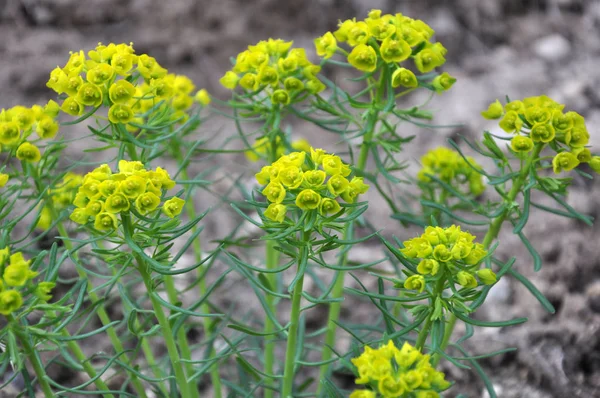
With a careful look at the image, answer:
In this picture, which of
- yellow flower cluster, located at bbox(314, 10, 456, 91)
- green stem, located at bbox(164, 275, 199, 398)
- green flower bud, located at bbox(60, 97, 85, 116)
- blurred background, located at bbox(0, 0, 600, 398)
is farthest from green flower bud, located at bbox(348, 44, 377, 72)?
blurred background, located at bbox(0, 0, 600, 398)

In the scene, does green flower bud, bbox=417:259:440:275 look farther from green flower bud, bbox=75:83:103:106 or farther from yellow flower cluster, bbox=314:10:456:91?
green flower bud, bbox=75:83:103:106

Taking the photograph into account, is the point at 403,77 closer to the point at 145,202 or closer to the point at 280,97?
the point at 280,97

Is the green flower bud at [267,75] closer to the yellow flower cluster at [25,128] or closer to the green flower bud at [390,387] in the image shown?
the yellow flower cluster at [25,128]

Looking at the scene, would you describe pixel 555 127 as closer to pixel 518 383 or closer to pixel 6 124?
pixel 518 383

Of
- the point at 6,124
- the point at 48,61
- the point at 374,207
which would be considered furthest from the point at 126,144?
the point at 48,61

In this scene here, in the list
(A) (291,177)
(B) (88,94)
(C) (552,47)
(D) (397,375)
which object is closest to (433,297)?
(D) (397,375)

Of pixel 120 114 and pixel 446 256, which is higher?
pixel 120 114
